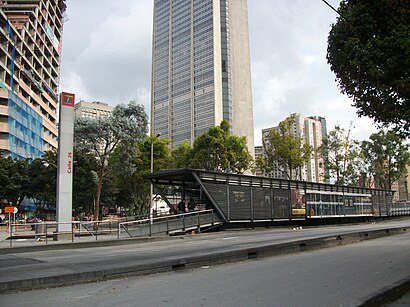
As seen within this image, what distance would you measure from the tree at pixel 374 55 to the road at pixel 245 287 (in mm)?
4605

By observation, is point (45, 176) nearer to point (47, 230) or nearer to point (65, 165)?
point (65, 165)

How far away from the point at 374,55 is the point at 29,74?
75209 mm

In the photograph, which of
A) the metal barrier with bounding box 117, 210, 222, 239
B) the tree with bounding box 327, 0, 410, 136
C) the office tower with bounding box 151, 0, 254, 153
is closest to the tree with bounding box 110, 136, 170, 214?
the metal barrier with bounding box 117, 210, 222, 239

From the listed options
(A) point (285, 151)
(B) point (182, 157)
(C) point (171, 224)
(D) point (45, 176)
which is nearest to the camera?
(C) point (171, 224)

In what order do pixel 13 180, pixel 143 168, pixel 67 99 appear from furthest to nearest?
1. pixel 13 180
2. pixel 143 168
3. pixel 67 99

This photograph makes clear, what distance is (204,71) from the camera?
11394 cm

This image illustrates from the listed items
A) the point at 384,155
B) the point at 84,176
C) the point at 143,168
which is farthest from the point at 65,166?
the point at 384,155

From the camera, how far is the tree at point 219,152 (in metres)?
42.0

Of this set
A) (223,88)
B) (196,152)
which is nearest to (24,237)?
(196,152)

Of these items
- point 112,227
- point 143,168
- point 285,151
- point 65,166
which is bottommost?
point 112,227

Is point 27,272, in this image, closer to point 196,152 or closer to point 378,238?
point 378,238

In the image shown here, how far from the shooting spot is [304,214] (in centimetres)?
3138

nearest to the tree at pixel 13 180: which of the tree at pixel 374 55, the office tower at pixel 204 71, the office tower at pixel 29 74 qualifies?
the office tower at pixel 29 74

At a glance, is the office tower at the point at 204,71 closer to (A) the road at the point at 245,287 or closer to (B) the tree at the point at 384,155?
(B) the tree at the point at 384,155
